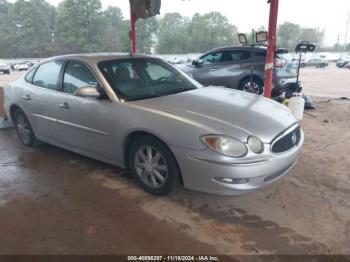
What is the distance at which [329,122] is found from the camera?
6.18 metres

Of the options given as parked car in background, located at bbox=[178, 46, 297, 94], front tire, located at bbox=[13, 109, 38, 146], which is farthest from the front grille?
parked car in background, located at bbox=[178, 46, 297, 94]

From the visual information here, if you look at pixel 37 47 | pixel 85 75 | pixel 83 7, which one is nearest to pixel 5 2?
pixel 37 47

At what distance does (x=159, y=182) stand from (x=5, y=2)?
159 ft

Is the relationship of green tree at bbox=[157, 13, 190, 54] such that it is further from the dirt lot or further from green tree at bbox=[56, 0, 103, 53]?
the dirt lot

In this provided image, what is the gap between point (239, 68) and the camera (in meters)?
8.45

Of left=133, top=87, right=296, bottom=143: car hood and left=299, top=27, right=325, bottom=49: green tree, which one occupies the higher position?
left=299, top=27, right=325, bottom=49: green tree

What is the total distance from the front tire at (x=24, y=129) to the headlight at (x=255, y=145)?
3.34 m

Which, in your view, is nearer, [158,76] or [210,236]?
[210,236]

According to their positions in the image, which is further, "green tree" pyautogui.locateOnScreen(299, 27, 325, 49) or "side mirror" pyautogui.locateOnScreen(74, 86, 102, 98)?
"green tree" pyautogui.locateOnScreen(299, 27, 325, 49)

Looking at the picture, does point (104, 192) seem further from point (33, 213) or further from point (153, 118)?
point (153, 118)

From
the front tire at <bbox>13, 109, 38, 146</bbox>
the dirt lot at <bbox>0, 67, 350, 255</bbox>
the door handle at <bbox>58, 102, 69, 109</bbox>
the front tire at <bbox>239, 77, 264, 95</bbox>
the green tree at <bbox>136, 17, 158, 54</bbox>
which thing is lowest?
the dirt lot at <bbox>0, 67, 350, 255</bbox>

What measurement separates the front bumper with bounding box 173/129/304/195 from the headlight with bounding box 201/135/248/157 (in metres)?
0.06

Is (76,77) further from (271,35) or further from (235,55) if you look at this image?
(235,55)

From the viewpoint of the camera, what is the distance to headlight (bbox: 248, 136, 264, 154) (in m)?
2.62
